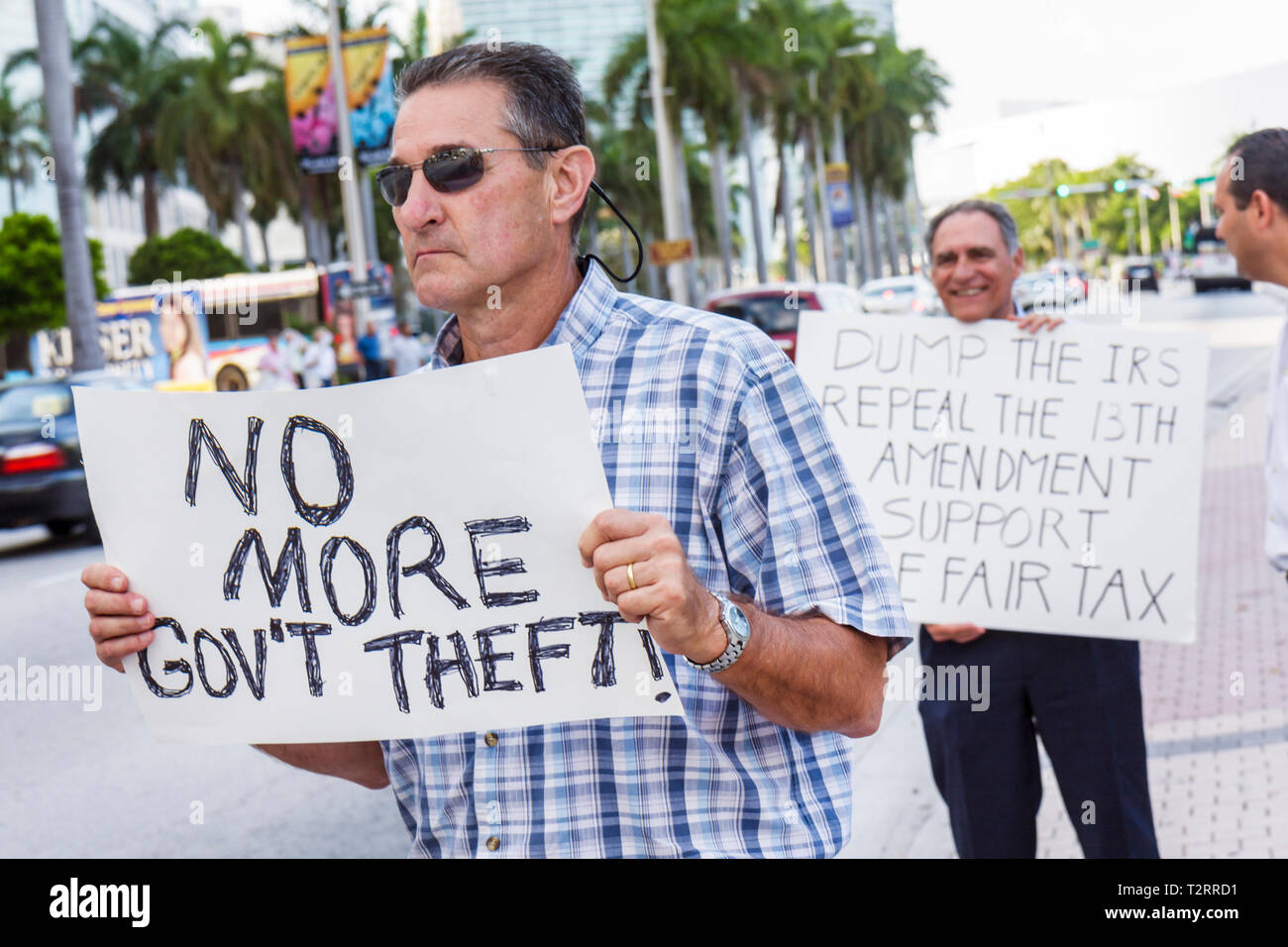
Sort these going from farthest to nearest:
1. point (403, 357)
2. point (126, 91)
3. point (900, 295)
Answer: point (126, 91), point (900, 295), point (403, 357)

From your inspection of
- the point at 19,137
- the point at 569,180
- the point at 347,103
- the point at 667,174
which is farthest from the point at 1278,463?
the point at 19,137

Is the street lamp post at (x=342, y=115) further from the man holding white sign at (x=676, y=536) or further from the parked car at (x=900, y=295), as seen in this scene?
the man holding white sign at (x=676, y=536)

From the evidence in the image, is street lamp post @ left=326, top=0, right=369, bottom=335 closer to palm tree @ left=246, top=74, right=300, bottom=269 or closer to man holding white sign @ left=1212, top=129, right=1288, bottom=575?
man holding white sign @ left=1212, top=129, right=1288, bottom=575

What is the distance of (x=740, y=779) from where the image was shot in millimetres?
1966

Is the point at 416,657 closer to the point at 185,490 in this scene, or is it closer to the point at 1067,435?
the point at 185,490

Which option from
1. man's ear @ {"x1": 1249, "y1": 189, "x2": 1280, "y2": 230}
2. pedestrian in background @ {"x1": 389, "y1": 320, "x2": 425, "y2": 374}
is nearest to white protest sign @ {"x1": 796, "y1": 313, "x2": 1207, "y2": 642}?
man's ear @ {"x1": 1249, "y1": 189, "x2": 1280, "y2": 230}

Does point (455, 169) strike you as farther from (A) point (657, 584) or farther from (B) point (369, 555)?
(A) point (657, 584)

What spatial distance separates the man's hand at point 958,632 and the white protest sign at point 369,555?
208cm

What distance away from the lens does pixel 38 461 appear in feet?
45.2

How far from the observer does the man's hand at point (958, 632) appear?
3812 mm

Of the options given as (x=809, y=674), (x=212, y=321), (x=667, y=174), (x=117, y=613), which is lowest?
(x=809, y=674)

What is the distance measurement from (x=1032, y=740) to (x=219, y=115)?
56367mm
